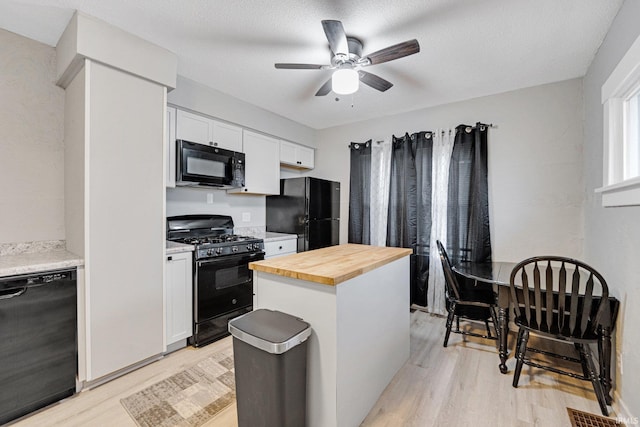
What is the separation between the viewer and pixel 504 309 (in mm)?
2240

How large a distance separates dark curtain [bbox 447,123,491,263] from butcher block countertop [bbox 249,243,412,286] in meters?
1.38

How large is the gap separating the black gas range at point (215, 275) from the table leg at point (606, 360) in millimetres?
2836

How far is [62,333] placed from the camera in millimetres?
1848

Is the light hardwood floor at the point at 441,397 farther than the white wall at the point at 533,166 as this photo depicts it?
No

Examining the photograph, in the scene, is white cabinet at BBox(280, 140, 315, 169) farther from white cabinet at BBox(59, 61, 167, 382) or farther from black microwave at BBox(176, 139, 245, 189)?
white cabinet at BBox(59, 61, 167, 382)

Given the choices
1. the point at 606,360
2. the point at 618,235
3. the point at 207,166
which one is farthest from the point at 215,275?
the point at 618,235

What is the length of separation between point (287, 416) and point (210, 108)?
2.92 m

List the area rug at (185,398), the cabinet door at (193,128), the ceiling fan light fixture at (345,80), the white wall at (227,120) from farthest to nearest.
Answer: the white wall at (227,120)
the cabinet door at (193,128)
the ceiling fan light fixture at (345,80)
the area rug at (185,398)

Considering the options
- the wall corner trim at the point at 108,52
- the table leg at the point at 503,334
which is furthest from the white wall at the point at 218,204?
the table leg at the point at 503,334

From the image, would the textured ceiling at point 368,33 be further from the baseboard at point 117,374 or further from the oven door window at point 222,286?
the baseboard at point 117,374

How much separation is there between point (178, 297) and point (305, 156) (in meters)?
2.73

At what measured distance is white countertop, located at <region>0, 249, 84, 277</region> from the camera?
5.44 feet

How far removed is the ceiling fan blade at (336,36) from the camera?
1.64 meters

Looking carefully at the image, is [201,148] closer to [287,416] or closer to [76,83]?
[76,83]
